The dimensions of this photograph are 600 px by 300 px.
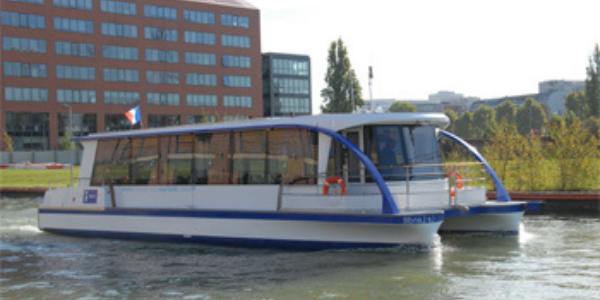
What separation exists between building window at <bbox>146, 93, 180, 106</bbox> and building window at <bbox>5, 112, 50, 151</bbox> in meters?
11.7

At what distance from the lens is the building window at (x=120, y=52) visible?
235 feet

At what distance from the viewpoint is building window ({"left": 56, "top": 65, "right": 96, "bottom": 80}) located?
6925 cm

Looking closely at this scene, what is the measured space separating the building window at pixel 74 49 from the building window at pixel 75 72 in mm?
1515

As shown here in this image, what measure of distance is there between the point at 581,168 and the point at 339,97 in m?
37.7

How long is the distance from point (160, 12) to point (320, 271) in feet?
222

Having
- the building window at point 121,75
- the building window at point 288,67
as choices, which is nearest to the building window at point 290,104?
the building window at point 288,67

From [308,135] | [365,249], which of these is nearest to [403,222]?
[365,249]

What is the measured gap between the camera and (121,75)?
239 feet

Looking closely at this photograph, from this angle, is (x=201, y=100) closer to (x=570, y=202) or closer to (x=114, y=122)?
(x=114, y=122)

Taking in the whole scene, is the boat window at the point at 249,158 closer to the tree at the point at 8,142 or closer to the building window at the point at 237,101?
the tree at the point at 8,142

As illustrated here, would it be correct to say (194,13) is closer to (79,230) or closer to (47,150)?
(47,150)

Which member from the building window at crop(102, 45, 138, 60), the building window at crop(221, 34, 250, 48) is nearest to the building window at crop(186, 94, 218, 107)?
the building window at crop(221, 34, 250, 48)

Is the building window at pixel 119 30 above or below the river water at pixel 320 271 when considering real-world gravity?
above

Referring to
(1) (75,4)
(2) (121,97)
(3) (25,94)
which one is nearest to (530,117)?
(2) (121,97)
